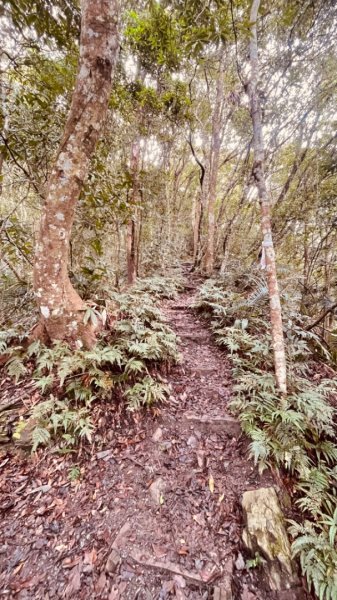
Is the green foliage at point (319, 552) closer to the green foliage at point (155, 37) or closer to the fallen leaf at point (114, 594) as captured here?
the fallen leaf at point (114, 594)

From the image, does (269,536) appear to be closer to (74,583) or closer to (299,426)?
(299,426)

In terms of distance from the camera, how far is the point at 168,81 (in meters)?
6.44

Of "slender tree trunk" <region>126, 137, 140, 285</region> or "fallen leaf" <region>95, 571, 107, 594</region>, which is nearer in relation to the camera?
"fallen leaf" <region>95, 571, 107, 594</region>

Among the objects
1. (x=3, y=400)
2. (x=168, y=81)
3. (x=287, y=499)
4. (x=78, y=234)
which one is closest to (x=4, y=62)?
(x=78, y=234)

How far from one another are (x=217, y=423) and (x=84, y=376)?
70.1 inches

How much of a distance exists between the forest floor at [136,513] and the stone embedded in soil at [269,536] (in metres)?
0.11

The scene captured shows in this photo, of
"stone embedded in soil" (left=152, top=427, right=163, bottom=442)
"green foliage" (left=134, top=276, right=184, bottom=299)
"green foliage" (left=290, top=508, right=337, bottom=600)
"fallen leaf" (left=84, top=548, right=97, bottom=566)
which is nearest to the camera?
"green foliage" (left=290, top=508, right=337, bottom=600)

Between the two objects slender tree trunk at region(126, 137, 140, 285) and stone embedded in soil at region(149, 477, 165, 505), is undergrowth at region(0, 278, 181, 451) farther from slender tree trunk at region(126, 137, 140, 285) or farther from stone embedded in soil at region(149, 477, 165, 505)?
slender tree trunk at region(126, 137, 140, 285)

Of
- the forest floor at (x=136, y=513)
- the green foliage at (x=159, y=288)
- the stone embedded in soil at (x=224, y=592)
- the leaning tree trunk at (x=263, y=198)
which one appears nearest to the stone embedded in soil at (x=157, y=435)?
the forest floor at (x=136, y=513)

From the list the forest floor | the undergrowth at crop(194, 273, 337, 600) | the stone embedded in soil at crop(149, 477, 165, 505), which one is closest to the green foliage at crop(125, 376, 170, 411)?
the forest floor

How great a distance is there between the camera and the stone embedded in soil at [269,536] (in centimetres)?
189

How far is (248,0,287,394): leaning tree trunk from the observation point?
2.91 m

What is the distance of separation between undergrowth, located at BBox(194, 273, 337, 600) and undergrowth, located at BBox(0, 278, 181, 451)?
3.80 feet

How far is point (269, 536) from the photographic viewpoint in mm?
2025
